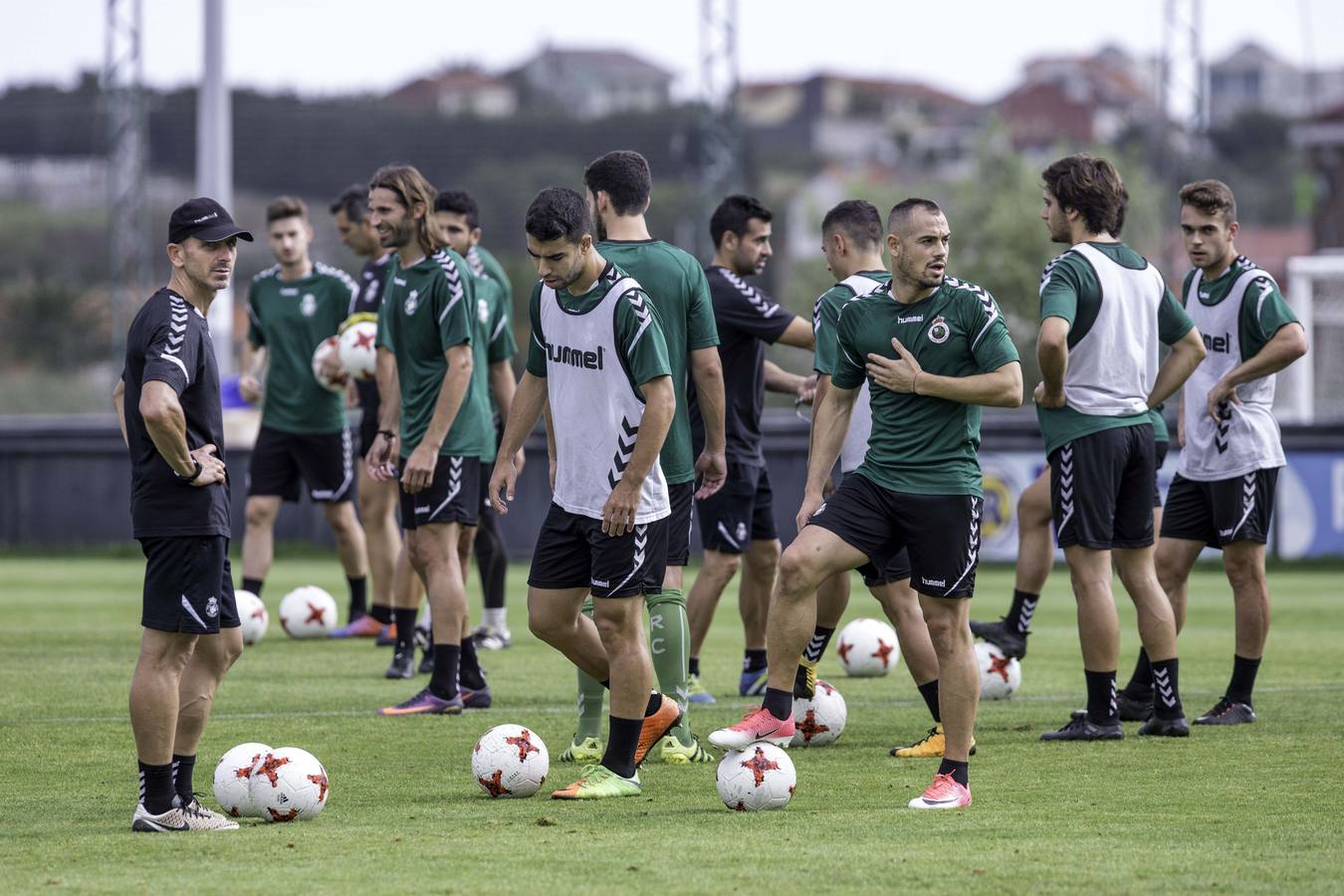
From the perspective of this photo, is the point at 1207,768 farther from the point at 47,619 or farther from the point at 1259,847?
the point at 47,619

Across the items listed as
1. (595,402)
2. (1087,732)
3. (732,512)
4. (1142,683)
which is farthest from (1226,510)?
(595,402)

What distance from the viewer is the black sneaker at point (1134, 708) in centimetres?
926

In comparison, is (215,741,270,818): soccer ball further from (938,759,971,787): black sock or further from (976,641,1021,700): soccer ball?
(976,641,1021,700): soccer ball

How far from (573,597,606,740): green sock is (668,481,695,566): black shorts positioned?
0.69m

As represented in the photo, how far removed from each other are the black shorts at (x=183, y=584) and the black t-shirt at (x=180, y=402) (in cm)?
6

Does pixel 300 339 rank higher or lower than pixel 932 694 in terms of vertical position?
higher

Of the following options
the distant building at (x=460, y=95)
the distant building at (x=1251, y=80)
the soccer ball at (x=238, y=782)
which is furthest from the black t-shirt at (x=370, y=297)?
the distant building at (x=1251, y=80)

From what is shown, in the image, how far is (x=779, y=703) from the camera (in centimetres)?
691

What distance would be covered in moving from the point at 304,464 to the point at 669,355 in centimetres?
547

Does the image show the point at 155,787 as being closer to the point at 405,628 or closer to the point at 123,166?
the point at 405,628

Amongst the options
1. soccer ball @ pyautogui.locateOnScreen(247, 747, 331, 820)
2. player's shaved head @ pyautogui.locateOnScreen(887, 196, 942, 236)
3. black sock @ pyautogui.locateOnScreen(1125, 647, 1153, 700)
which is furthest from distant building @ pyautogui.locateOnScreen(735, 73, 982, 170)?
soccer ball @ pyautogui.locateOnScreen(247, 747, 331, 820)

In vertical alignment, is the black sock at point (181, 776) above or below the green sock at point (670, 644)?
below

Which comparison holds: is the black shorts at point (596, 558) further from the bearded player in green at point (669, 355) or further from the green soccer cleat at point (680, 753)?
the green soccer cleat at point (680, 753)

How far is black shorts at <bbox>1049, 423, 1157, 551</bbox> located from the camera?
27.2 ft
